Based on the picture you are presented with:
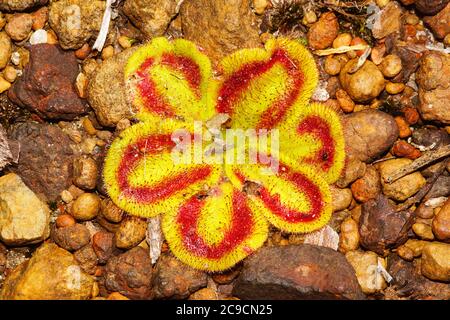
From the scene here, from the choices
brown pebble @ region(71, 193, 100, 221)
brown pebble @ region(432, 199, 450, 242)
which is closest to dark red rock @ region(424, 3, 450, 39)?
brown pebble @ region(432, 199, 450, 242)

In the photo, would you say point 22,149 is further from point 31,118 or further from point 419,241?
point 419,241

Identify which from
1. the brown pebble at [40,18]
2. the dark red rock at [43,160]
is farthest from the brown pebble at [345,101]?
the brown pebble at [40,18]

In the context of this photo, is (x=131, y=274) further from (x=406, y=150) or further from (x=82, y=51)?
(x=406, y=150)

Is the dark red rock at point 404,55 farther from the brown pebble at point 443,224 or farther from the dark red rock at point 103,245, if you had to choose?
the dark red rock at point 103,245

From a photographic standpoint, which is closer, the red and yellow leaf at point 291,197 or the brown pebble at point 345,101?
the red and yellow leaf at point 291,197

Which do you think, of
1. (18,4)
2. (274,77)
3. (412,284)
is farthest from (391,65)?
(18,4)

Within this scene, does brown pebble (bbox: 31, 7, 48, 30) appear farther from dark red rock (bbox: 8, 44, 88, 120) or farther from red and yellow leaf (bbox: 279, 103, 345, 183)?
red and yellow leaf (bbox: 279, 103, 345, 183)
